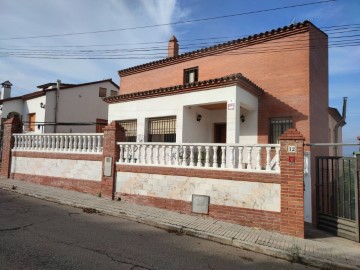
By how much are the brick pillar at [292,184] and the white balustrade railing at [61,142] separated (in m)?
6.01

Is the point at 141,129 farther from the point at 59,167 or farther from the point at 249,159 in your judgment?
the point at 249,159

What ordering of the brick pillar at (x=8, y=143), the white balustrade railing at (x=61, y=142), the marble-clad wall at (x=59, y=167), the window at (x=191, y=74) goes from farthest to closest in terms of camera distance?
1. the window at (x=191, y=74)
2. the brick pillar at (x=8, y=143)
3. the white balustrade railing at (x=61, y=142)
4. the marble-clad wall at (x=59, y=167)

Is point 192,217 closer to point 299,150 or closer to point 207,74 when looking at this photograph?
point 299,150

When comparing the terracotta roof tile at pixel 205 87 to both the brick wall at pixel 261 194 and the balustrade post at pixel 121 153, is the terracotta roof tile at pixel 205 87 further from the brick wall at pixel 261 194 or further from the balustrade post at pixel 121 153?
the brick wall at pixel 261 194

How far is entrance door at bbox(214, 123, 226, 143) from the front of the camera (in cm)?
1259

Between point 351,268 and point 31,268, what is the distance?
5.12m

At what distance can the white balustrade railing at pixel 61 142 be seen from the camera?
980cm

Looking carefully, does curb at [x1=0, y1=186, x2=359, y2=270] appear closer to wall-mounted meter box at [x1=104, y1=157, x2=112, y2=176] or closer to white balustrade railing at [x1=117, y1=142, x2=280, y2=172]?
wall-mounted meter box at [x1=104, y1=157, x2=112, y2=176]

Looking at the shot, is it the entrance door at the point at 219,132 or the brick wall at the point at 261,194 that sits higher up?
the entrance door at the point at 219,132

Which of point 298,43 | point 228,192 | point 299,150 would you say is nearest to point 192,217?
point 228,192

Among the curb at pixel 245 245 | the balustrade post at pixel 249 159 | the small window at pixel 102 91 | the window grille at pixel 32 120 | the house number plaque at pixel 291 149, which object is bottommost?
the curb at pixel 245 245

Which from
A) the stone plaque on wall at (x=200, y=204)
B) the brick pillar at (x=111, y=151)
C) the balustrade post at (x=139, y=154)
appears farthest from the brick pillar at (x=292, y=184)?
the brick pillar at (x=111, y=151)

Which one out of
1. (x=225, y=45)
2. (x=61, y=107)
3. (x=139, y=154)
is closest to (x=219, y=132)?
(x=225, y=45)

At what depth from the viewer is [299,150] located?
21.1 feet
